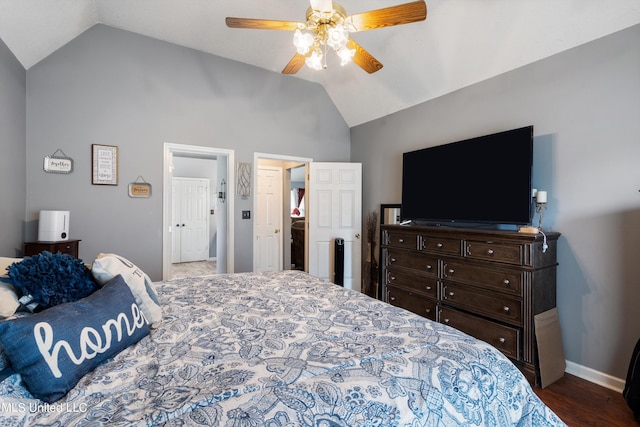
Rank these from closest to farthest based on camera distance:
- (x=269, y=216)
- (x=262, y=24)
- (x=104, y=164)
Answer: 1. (x=262, y=24)
2. (x=104, y=164)
3. (x=269, y=216)

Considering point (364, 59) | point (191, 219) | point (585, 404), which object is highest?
point (364, 59)

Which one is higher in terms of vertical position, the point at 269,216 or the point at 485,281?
the point at 269,216

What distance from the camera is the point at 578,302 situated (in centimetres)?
233

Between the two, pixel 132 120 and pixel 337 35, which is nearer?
pixel 337 35

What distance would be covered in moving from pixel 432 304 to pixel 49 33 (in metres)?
4.29

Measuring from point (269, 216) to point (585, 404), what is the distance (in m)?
4.51

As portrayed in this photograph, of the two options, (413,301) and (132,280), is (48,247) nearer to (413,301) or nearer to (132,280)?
(132,280)

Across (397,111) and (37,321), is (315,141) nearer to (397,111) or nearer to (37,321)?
(397,111)

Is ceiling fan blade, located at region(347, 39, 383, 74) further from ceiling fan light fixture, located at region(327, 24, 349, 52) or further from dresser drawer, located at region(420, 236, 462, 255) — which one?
dresser drawer, located at region(420, 236, 462, 255)

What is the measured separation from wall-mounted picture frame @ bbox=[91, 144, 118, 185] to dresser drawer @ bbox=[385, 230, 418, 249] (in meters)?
3.05

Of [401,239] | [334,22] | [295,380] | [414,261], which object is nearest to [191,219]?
[401,239]

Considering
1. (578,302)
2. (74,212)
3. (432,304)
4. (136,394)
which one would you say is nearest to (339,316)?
(136,394)

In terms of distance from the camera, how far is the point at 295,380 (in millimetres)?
879

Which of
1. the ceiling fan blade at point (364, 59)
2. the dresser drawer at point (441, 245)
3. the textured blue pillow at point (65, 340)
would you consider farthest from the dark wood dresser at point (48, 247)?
the dresser drawer at point (441, 245)
